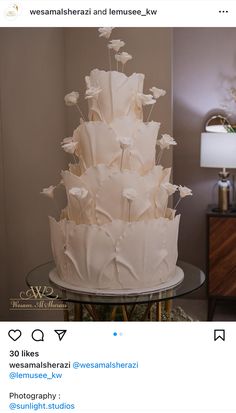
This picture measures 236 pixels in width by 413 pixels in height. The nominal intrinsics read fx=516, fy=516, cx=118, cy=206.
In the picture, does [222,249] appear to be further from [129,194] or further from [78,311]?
[129,194]

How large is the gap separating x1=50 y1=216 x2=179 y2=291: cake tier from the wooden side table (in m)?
1.46

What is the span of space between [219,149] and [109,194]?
1555 mm

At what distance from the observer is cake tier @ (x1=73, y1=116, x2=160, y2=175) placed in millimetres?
1396

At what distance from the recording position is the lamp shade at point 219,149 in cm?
275

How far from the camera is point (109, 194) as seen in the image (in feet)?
4.42

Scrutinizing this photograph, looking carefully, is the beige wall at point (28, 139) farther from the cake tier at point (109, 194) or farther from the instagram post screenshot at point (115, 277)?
the cake tier at point (109, 194)

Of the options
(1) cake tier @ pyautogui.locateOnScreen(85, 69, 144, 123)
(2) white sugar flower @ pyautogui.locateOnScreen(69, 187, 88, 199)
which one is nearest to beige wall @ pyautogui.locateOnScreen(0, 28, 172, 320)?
(1) cake tier @ pyautogui.locateOnScreen(85, 69, 144, 123)

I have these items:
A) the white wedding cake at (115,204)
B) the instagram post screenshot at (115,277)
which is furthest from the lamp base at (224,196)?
the white wedding cake at (115,204)
